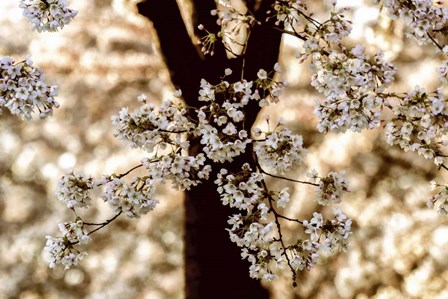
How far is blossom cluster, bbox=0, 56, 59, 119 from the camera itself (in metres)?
4.22

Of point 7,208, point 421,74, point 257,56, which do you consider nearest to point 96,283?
point 7,208

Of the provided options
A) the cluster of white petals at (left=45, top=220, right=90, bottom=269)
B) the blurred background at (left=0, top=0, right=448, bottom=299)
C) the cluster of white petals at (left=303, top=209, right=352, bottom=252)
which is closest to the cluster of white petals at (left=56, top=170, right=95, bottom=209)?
the cluster of white petals at (left=45, top=220, right=90, bottom=269)

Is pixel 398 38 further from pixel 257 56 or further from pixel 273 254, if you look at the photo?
pixel 273 254

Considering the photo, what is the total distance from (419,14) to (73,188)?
2.46 metres

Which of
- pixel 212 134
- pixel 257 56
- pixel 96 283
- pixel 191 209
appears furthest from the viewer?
pixel 96 283

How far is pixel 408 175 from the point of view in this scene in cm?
1029

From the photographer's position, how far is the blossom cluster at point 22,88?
13.8 feet

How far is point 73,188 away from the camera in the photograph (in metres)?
4.61

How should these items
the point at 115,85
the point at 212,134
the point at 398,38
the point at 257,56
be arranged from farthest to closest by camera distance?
the point at 115,85 → the point at 398,38 → the point at 257,56 → the point at 212,134

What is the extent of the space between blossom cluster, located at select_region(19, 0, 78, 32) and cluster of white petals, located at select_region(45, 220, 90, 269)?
1268mm

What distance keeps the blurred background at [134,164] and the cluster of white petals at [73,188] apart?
527 centimetres

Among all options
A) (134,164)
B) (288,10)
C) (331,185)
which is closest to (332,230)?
(331,185)

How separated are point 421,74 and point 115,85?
4.72m

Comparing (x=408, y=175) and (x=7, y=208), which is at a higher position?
(x=7, y=208)
